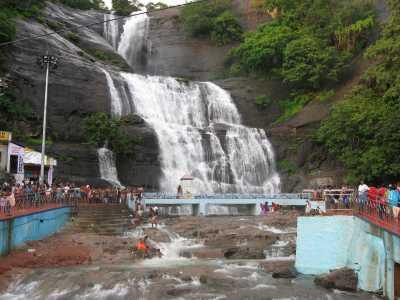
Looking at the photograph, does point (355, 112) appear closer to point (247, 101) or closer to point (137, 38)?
point (247, 101)

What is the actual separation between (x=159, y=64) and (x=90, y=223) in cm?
4271

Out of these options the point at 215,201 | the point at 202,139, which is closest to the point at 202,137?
the point at 202,139

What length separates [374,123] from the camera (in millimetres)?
38219

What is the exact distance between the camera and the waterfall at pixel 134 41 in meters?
67.8

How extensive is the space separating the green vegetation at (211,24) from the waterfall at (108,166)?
3513cm

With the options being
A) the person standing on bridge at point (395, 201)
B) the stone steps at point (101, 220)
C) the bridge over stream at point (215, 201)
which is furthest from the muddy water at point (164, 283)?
the bridge over stream at point (215, 201)

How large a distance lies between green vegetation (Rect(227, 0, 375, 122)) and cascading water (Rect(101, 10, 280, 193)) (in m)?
7.92

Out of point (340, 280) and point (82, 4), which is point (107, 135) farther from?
point (82, 4)

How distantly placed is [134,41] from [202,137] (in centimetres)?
3100

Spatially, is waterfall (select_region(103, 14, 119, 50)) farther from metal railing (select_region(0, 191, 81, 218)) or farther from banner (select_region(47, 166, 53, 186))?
metal railing (select_region(0, 191, 81, 218))

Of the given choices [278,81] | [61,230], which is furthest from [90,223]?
[278,81]

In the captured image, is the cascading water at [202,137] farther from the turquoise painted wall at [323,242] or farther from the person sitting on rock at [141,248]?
the turquoise painted wall at [323,242]

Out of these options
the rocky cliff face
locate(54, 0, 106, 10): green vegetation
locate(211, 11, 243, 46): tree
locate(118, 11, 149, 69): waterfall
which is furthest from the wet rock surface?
locate(54, 0, 106, 10): green vegetation

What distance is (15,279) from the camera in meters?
16.6
